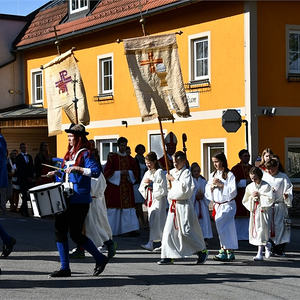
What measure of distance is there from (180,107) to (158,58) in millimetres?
794

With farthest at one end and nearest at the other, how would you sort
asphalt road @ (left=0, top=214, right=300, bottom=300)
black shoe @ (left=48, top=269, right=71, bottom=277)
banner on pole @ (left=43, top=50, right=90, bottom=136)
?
banner on pole @ (left=43, top=50, right=90, bottom=136) < black shoe @ (left=48, top=269, right=71, bottom=277) < asphalt road @ (left=0, top=214, right=300, bottom=300)

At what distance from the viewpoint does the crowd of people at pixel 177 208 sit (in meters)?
10.3

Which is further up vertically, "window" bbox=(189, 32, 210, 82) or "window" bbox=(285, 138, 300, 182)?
"window" bbox=(189, 32, 210, 82)

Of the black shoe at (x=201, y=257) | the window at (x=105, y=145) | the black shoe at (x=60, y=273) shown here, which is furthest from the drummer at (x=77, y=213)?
the window at (x=105, y=145)

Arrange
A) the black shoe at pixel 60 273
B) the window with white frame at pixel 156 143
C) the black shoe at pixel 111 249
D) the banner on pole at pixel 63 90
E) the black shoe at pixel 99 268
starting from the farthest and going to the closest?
the window with white frame at pixel 156 143, the banner on pole at pixel 63 90, the black shoe at pixel 111 249, the black shoe at pixel 99 268, the black shoe at pixel 60 273

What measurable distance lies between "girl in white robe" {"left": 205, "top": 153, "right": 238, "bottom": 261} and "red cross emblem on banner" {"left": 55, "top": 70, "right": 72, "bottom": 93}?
11.6ft

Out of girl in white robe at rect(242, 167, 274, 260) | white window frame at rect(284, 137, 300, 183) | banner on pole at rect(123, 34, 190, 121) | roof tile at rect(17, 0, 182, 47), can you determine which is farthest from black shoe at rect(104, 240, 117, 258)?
roof tile at rect(17, 0, 182, 47)

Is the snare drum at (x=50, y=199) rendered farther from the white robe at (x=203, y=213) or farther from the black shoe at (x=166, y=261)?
the white robe at (x=203, y=213)

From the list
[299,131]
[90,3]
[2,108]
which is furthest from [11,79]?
[299,131]

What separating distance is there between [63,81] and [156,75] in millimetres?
2722

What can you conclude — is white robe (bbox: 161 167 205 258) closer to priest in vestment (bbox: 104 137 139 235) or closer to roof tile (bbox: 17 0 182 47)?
priest in vestment (bbox: 104 137 139 235)

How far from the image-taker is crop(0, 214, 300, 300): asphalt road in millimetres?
9086

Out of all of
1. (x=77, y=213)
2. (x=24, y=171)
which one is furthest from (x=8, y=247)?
(x=24, y=171)

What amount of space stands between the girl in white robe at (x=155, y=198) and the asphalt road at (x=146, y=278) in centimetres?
33
